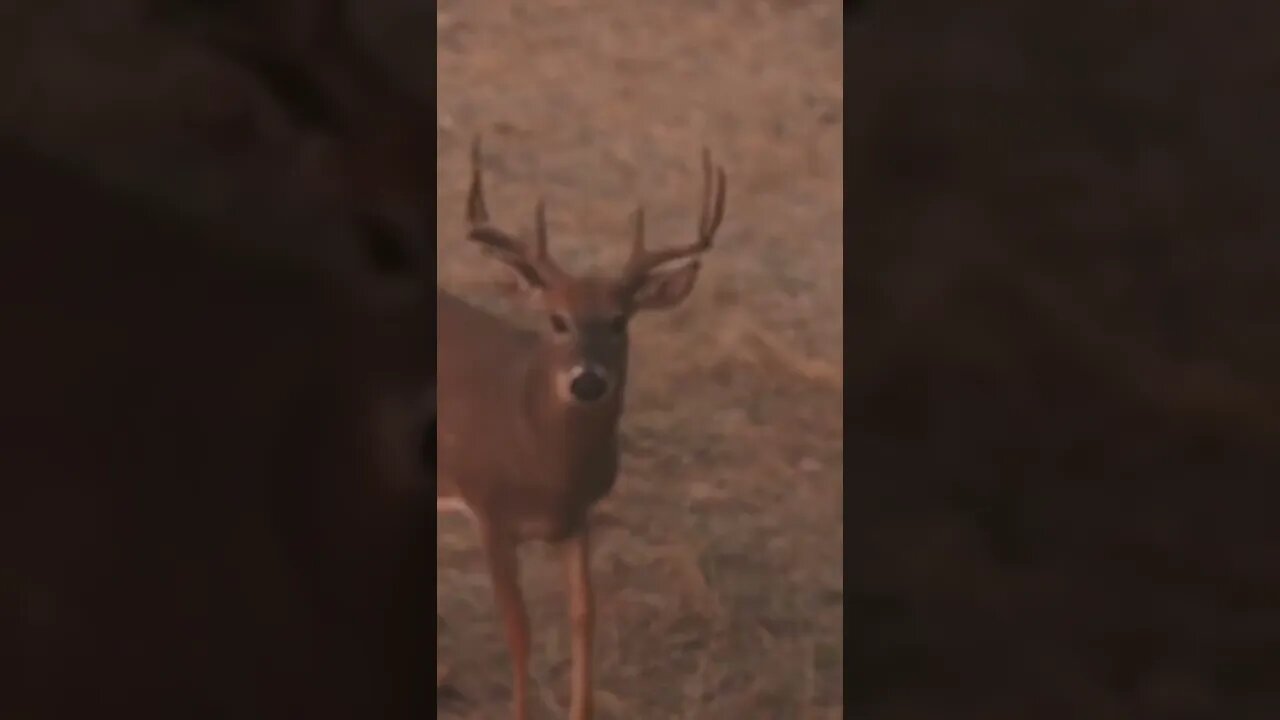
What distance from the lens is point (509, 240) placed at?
4.32 ft

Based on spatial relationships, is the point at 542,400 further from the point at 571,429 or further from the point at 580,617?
the point at 580,617

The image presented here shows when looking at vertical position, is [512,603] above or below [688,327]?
below

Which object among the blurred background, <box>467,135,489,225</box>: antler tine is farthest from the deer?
the blurred background

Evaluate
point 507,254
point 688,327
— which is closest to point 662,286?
point 688,327

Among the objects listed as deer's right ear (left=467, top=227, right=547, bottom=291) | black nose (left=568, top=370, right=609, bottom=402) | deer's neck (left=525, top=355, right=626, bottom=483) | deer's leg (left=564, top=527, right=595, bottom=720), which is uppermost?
deer's right ear (left=467, top=227, right=547, bottom=291)

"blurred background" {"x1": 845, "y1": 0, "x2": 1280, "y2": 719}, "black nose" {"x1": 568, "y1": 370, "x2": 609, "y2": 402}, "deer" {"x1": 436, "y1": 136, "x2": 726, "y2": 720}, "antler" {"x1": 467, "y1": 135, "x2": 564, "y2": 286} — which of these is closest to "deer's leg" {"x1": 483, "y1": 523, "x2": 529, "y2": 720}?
"deer" {"x1": 436, "y1": 136, "x2": 726, "y2": 720}

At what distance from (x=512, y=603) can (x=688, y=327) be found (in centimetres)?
35

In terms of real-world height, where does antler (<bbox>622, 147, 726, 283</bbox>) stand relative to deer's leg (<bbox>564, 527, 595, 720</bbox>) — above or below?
above

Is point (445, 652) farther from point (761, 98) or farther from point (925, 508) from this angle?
point (761, 98)

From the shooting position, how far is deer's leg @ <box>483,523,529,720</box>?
4.36 feet

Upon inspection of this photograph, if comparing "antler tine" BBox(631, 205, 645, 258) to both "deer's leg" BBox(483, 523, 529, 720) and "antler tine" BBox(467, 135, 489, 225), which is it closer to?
"antler tine" BBox(467, 135, 489, 225)

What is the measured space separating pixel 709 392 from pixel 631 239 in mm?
180

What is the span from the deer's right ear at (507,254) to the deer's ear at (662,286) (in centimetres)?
10
